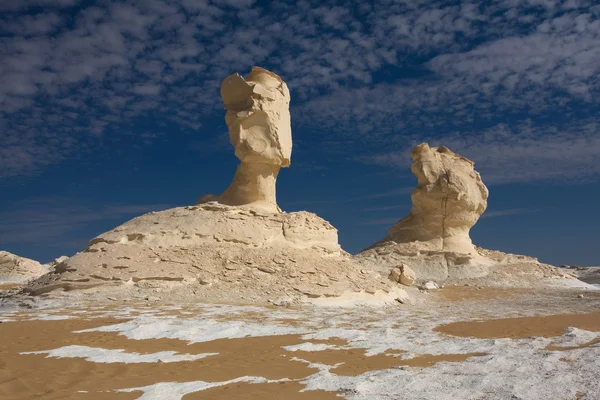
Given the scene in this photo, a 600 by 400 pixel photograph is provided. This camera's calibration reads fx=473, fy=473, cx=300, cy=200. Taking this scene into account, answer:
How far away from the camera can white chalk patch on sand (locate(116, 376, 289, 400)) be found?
4.31 metres

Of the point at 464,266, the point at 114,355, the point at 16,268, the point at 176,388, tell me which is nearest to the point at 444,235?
the point at 464,266

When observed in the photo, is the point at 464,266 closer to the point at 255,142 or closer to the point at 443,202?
the point at 443,202

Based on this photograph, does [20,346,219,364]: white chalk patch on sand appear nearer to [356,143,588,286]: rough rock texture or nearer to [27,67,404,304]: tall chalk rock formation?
[27,67,404,304]: tall chalk rock formation

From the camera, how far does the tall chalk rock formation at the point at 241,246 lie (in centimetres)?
1259

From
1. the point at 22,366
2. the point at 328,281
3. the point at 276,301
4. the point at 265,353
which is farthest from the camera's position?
the point at 328,281

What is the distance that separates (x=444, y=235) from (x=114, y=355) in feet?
86.7

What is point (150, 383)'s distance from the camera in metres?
4.78

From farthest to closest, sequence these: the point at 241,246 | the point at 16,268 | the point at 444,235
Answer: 1. the point at 16,268
2. the point at 444,235
3. the point at 241,246

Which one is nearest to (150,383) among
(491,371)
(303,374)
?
(303,374)

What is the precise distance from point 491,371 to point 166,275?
31.5ft

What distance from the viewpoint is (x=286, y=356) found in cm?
609

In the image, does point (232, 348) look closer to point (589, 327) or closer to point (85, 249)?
point (589, 327)

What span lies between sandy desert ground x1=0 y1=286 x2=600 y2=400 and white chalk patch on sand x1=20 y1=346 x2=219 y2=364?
1cm

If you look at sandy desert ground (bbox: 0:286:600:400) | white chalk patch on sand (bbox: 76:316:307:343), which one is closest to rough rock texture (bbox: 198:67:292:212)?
sandy desert ground (bbox: 0:286:600:400)
